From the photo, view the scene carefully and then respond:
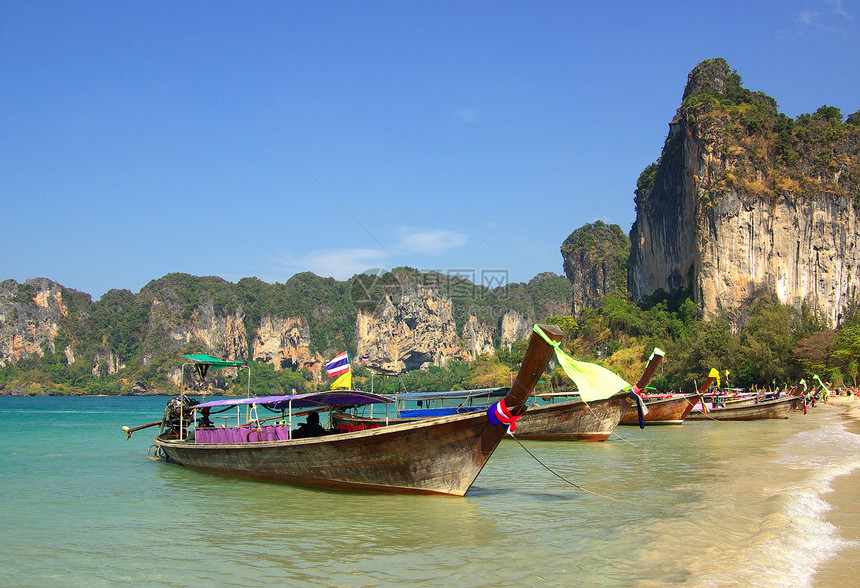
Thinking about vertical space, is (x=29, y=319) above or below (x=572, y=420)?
above

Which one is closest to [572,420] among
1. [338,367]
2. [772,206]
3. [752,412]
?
[338,367]

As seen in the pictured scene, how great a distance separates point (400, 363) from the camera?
128625 mm

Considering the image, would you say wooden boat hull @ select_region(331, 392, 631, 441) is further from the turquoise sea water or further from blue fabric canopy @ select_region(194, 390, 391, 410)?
blue fabric canopy @ select_region(194, 390, 391, 410)

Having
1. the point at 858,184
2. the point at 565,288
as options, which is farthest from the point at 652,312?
the point at 565,288

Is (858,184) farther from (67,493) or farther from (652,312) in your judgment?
(67,493)

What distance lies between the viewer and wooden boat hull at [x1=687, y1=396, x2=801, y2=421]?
29.2 meters

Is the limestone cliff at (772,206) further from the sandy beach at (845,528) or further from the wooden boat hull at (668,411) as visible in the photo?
the sandy beach at (845,528)

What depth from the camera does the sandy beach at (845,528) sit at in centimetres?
600

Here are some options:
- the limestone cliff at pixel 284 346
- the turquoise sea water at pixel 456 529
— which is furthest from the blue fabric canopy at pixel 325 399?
the limestone cliff at pixel 284 346

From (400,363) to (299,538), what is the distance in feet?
396

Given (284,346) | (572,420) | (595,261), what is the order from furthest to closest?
(284,346) → (595,261) → (572,420)

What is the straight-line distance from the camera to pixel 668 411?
28859 millimetres

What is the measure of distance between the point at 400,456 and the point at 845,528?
20.3 ft

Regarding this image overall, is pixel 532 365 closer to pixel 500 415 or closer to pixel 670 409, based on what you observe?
pixel 500 415
